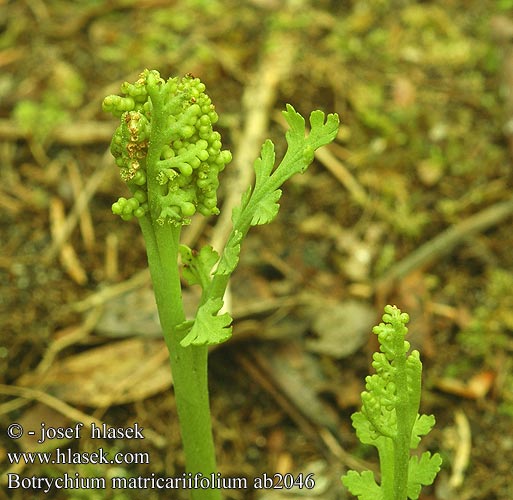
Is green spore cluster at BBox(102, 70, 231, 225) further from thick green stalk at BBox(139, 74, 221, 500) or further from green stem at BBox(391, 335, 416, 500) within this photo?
green stem at BBox(391, 335, 416, 500)

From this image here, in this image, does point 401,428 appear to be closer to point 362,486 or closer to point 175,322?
point 362,486

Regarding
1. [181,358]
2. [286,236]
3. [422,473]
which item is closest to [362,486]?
[422,473]

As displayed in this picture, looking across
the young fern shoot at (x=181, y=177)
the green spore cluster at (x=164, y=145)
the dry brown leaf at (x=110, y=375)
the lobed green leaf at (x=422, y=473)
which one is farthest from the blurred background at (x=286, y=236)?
the green spore cluster at (x=164, y=145)

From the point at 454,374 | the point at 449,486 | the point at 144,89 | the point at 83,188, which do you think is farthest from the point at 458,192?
the point at 144,89

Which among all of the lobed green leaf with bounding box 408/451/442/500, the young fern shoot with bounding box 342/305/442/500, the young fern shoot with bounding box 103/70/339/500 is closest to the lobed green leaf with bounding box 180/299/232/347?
the young fern shoot with bounding box 103/70/339/500

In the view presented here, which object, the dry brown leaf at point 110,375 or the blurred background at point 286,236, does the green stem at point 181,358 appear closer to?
the blurred background at point 286,236

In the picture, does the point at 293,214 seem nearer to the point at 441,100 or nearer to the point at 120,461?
the point at 441,100
